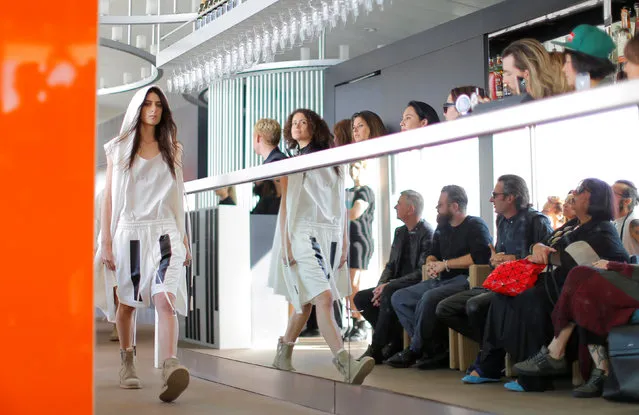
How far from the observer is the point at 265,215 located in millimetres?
3936

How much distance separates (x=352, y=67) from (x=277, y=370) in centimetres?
517

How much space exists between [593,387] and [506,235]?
19.7 inches

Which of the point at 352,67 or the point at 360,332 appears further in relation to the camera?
the point at 352,67

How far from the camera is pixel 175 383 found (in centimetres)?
359

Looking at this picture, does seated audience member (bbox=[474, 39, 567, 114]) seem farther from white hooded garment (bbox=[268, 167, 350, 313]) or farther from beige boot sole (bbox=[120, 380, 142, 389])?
beige boot sole (bbox=[120, 380, 142, 389])

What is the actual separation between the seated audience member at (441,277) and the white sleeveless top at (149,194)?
4.55ft

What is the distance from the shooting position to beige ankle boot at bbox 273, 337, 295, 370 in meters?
3.72

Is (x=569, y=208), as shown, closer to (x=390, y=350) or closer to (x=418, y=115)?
(x=390, y=350)

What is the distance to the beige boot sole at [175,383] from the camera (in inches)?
141

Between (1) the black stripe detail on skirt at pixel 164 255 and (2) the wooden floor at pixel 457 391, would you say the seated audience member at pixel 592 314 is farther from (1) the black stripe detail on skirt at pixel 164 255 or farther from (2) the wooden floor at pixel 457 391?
(1) the black stripe detail on skirt at pixel 164 255

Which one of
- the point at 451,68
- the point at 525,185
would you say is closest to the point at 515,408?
the point at 525,185

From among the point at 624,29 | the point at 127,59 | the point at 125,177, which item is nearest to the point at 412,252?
the point at 125,177

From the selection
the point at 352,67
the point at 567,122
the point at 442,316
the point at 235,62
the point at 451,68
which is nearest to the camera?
the point at 567,122

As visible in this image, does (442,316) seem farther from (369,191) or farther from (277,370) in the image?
(277,370)
